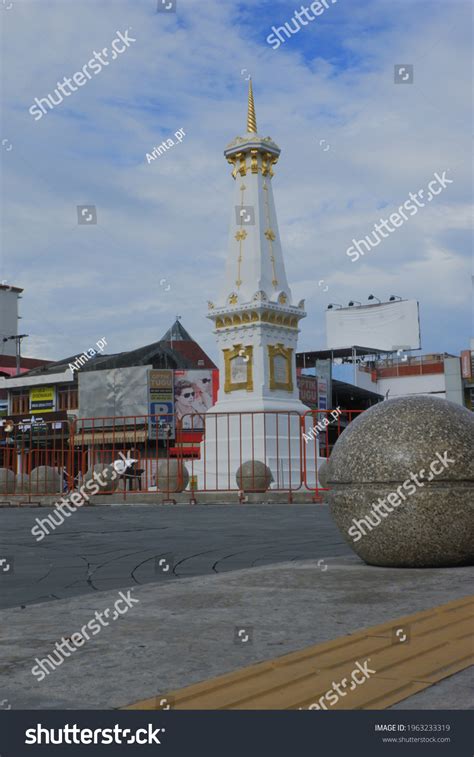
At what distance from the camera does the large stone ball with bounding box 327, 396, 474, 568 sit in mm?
6043

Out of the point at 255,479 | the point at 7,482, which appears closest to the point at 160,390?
the point at 7,482

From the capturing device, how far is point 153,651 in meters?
3.57

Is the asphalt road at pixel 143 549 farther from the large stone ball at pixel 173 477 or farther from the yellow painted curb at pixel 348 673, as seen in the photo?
the large stone ball at pixel 173 477

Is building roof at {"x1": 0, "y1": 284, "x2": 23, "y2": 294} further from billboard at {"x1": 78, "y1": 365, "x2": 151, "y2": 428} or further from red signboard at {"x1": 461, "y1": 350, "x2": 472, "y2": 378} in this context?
red signboard at {"x1": 461, "y1": 350, "x2": 472, "y2": 378}

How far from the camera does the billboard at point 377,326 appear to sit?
2692 inches

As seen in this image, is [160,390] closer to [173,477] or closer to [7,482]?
[7,482]

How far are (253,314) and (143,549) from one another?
17.1 meters

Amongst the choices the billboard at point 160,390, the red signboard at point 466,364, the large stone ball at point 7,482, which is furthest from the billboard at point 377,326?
the large stone ball at point 7,482

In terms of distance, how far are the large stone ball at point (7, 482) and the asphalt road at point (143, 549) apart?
32.6ft

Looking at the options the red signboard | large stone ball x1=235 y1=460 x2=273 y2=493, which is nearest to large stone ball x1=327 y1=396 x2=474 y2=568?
large stone ball x1=235 y1=460 x2=273 y2=493

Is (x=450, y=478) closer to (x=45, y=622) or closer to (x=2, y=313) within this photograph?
(x=45, y=622)

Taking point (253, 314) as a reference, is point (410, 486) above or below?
below

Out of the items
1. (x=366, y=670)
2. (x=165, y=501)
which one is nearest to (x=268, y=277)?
(x=165, y=501)

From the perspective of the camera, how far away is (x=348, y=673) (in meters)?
3.15
